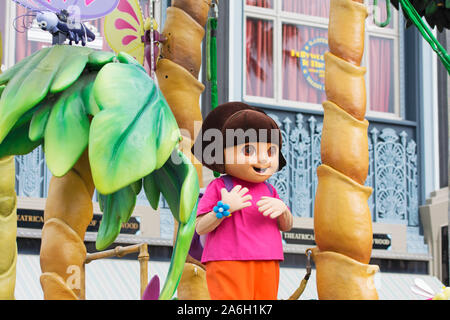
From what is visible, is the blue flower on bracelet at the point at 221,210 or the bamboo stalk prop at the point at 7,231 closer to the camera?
the bamboo stalk prop at the point at 7,231

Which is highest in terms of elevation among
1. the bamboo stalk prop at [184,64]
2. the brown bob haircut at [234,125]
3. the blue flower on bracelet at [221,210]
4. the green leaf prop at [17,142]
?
the bamboo stalk prop at [184,64]

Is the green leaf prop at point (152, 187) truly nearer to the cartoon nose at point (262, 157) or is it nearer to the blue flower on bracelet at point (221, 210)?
the blue flower on bracelet at point (221, 210)

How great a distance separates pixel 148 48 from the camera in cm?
257

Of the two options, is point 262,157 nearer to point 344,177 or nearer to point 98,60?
point 344,177

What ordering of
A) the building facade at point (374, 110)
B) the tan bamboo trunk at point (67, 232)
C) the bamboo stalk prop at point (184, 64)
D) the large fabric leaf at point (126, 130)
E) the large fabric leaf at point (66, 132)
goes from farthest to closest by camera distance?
the building facade at point (374, 110)
the bamboo stalk prop at point (184, 64)
the tan bamboo trunk at point (67, 232)
the large fabric leaf at point (66, 132)
the large fabric leaf at point (126, 130)

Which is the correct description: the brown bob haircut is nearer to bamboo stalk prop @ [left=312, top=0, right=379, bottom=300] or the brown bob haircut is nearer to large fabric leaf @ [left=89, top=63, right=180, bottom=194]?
bamboo stalk prop @ [left=312, top=0, right=379, bottom=300]

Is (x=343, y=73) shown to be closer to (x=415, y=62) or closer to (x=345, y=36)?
(x=345, y=36)

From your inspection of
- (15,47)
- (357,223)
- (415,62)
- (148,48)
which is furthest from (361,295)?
(415,62)

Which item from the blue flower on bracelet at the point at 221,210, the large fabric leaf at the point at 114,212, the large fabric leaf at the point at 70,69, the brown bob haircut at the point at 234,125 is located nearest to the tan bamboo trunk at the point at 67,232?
the large fabric leaf at the point at 114,212

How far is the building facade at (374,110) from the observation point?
5598mm

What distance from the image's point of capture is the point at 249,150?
233 centimetres

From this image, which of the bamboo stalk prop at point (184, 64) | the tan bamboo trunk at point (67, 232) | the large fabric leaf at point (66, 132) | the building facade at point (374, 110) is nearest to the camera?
the large fabric leaf at point (66, 132)

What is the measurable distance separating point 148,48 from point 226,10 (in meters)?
3.11

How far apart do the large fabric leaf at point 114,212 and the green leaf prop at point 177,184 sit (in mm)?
64
